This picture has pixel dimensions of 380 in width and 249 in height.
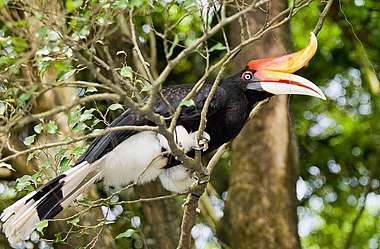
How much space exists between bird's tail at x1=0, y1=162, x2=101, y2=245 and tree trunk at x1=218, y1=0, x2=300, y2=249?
63.7 inches

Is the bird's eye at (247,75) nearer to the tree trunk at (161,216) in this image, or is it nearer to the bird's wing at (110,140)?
the bird's wing at (110,140)

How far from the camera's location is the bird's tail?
3.13 m

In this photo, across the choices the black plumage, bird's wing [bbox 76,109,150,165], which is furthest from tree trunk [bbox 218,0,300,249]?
bird's wing [bbox 76,109,150,165]

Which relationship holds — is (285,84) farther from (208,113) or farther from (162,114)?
(162,114)

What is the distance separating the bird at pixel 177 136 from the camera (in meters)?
3.34

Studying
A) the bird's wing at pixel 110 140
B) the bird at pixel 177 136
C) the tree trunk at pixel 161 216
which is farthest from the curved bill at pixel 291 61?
the tree trunk at pixel 161 216

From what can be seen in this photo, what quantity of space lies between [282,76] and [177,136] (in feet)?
1.94

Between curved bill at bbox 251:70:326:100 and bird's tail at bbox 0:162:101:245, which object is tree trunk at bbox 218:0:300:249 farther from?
bird's tail at bbox 0:162:101:245

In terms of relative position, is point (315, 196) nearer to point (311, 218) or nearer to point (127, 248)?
point (311, 218)

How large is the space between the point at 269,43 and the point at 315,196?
236 centimetres

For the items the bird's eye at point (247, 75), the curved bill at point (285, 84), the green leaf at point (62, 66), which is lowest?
the bird's eye at point (247, 75)

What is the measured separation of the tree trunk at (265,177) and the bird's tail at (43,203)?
162cm

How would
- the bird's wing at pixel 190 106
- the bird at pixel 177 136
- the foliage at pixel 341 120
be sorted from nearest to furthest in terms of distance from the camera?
the bird at pixel 177 136
the bird's wing at pixel 190 106
the foliage at pixel 341 120

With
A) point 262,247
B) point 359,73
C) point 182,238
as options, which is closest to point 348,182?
point 359,73
